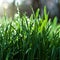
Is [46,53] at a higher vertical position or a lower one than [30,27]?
lower

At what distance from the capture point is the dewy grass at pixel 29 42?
2148mm

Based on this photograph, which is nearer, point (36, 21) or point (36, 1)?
point (36, 21)

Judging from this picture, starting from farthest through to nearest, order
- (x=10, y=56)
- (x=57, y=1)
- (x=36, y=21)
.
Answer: (x=57, y=1), (x=36, y=21), (x=10, y=56)

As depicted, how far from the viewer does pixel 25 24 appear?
2.28 m

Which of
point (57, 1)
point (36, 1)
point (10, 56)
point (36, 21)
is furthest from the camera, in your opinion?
point (57, 1)

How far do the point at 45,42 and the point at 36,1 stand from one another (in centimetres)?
1162

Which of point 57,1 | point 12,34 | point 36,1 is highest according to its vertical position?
point 57,1

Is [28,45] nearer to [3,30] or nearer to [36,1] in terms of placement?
[3,30]

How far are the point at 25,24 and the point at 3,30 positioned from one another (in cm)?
18

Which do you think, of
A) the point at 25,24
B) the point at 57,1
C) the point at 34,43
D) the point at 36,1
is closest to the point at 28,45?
the point at 34,43

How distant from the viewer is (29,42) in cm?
217

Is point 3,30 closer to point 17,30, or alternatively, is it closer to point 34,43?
point 17,30

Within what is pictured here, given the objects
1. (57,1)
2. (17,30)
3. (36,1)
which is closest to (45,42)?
(17,30)

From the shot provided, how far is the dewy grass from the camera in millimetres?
2148
